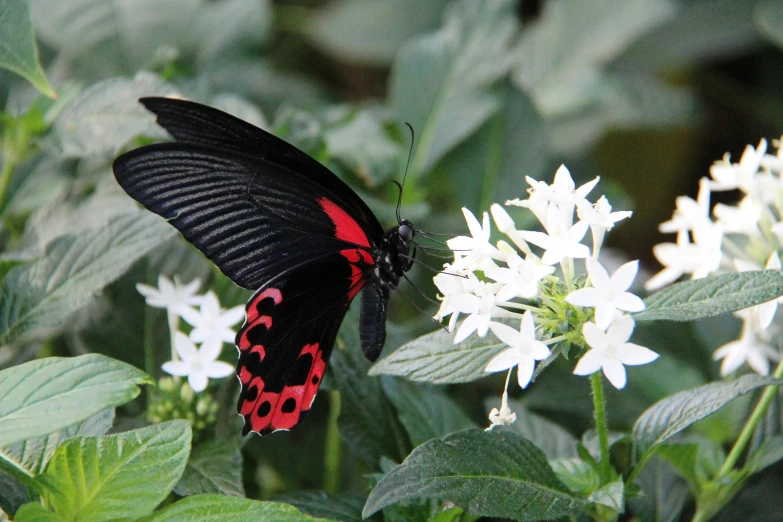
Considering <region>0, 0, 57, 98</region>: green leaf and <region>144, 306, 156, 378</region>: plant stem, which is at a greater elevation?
<region>0, 0, 57, 98</region>: green leaf

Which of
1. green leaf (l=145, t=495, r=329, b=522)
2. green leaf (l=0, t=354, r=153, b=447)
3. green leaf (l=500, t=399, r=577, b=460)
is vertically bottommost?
green leaf (l=145, t=495, r=329, b=522)

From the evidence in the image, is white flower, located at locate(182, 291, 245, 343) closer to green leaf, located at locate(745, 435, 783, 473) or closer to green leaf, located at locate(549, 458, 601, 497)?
green leaf, located at locate(549, 458, 601, 497)

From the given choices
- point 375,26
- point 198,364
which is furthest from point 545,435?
point 375,26

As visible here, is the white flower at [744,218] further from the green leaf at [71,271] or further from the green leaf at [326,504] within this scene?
the green leaf at [71,271]

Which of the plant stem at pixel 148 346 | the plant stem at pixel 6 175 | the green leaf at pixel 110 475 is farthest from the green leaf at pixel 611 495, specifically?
the plant stem at pixel 6 175

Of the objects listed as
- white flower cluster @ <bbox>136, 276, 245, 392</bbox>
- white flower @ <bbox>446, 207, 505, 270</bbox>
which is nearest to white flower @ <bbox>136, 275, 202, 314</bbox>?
white flower cluster @ <bbox>136, 276, 245, 392</bbox>

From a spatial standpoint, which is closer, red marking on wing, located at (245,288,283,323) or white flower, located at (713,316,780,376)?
red marking on wing, located at (245,288,283,323)

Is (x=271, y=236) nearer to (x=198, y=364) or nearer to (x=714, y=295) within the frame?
(x=198, y=364)
